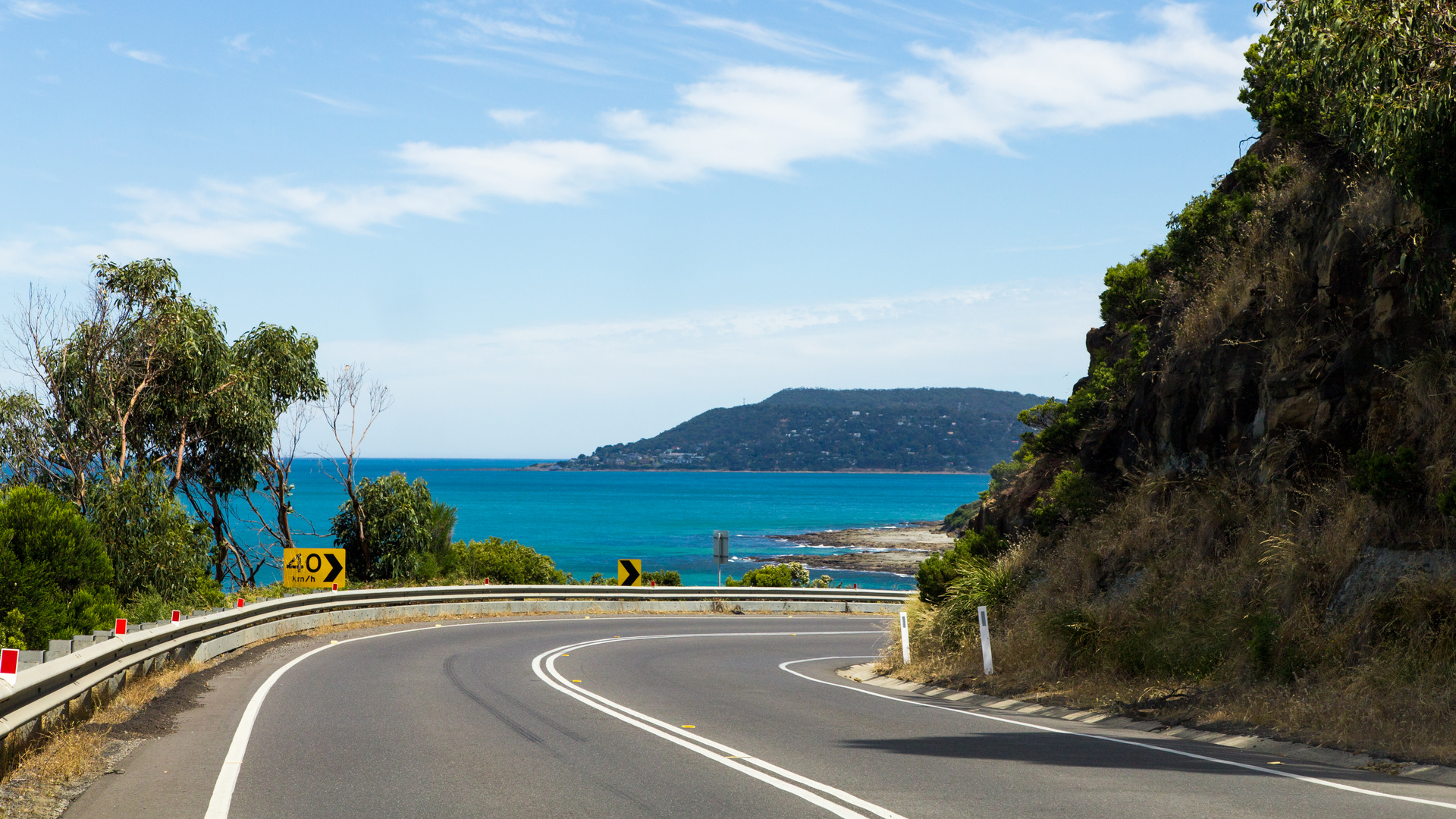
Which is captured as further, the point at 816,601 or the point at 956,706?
the point at 816,601

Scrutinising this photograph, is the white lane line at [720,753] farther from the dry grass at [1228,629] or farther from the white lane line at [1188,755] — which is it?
the dry grass at [1228,629]

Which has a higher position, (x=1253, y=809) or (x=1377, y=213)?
(x=1377, y=213)

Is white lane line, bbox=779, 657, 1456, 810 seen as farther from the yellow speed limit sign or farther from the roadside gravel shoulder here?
the yellow speed limit sign

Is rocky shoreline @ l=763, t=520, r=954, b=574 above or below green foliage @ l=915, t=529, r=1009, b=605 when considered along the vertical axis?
below

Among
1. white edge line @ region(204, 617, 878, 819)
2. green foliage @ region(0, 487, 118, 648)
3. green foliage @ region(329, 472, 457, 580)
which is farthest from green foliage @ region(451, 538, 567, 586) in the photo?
green foliage @ region(0, 487, 118, 648)

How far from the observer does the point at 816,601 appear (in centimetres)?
3869

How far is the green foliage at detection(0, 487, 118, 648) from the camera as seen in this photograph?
53.6ft

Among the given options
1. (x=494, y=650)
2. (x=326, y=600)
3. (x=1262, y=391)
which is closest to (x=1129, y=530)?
(x=1262, y=391)

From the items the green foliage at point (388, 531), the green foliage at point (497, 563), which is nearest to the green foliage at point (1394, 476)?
the green foliage at point (388, 531)

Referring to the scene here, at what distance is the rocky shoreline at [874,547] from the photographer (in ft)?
302

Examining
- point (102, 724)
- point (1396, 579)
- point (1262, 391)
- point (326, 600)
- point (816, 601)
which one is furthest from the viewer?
point (816, 601)

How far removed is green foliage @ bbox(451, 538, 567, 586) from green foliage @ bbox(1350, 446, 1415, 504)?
1178 inches

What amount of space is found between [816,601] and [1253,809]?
1244 inches

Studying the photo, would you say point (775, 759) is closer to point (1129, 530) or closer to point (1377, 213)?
point (1129, 530)
